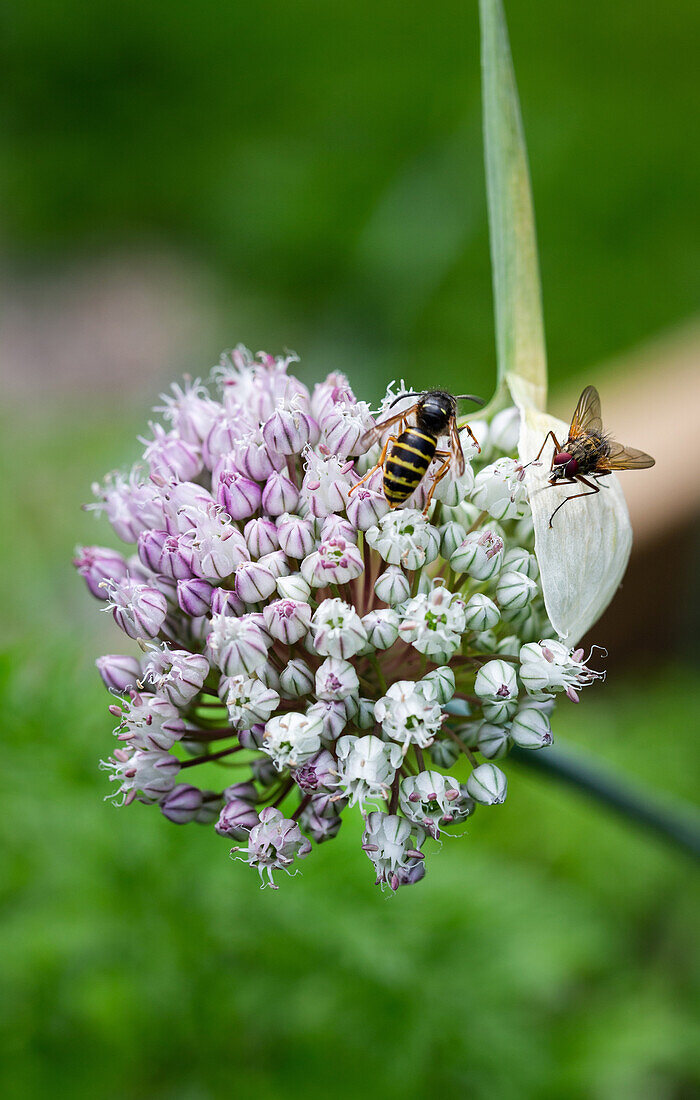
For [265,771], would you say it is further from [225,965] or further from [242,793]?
[225,965]

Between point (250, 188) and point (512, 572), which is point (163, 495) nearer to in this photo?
point (512, 572)

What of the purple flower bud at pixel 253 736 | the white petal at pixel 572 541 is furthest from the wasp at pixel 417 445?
the purple flower bud at pixel 253 736

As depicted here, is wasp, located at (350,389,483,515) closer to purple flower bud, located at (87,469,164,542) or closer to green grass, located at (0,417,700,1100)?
purple flower bud, located at (87,469,164,542)

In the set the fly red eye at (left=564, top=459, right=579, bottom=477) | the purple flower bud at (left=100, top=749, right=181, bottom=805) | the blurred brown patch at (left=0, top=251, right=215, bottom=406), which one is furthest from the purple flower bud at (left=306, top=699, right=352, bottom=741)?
the blurred brown patch at (left=0, top=251, right=215, bottom=406)

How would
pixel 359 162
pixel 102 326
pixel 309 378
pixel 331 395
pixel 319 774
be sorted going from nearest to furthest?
pixel 319 774 < pixel 331 395 < pixel 309 378 < pixel 359 162 < pixel 102 326

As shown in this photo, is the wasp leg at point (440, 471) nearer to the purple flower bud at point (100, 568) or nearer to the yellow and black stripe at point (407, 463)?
the yellow and black stripe at point (407, 463)

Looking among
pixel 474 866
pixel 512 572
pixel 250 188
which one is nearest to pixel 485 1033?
pixel 474 866

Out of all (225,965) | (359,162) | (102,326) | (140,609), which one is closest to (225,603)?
(140,609)
